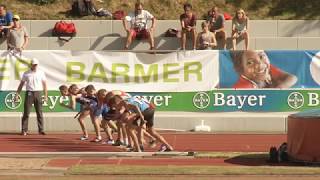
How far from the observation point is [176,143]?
18125mm

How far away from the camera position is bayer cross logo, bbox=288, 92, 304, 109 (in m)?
20.8

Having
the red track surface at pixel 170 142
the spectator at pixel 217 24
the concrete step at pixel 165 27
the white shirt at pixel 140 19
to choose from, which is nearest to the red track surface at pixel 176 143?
the red track surface at pixel 170 142

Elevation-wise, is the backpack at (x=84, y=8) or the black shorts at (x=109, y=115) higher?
the backpack at (x=84, y=8)

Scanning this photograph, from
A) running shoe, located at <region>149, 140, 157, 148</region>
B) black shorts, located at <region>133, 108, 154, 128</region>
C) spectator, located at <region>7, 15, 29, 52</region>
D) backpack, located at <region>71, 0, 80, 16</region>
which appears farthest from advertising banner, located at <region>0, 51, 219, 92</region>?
black shorts, located at <region>133, 108, 154, 128</region>

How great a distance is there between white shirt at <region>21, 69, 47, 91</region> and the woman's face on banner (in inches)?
210

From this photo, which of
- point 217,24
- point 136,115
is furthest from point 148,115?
point 217,24

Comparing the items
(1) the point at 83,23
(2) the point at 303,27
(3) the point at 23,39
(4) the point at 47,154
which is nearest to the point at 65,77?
(3) the point at 23,39

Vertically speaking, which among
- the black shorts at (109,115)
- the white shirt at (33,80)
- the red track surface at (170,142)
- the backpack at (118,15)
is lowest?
the red track surface at (170,142)

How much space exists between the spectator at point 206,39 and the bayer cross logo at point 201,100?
1.66 metres

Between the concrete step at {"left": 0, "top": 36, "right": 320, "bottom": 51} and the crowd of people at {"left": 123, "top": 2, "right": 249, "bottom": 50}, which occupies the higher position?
the crowd of people at {"left": 123, "top": 2, "right": 249, "bottom": 50}

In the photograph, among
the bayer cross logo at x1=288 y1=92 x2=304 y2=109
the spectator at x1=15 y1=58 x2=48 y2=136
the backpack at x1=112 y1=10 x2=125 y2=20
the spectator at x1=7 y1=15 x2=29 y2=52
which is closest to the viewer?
the spectator at x1=15 y1=58 x2=48 y2=136

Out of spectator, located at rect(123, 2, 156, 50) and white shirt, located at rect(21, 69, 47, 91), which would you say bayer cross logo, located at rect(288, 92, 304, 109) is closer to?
spectator, located at rect(123, 2, 156, 50)

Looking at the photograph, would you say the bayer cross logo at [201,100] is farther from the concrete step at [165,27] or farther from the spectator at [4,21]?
the spectator at [4,21]

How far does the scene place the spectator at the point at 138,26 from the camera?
22.8 meters
